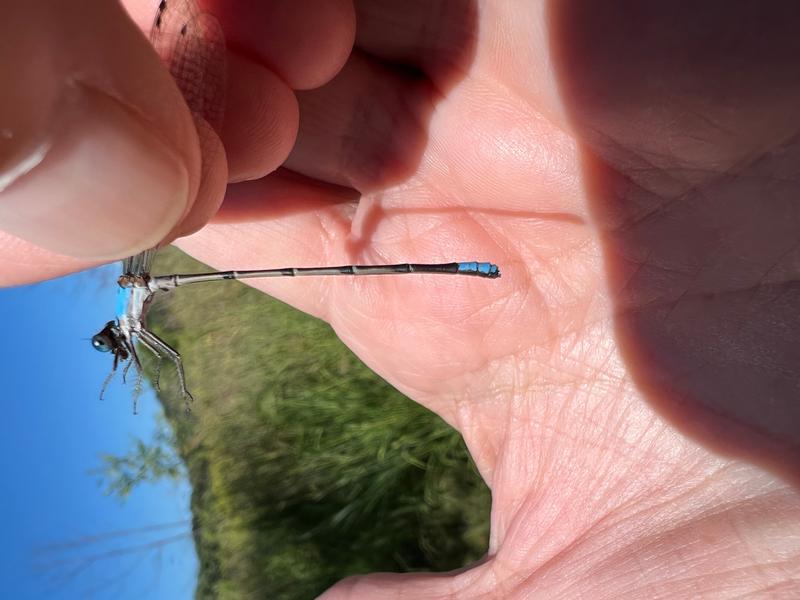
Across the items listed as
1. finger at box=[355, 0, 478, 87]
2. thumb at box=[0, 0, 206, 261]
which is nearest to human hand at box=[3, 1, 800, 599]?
finger at box=[355, 0, 478, 87]

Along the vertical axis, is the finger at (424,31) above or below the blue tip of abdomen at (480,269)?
above

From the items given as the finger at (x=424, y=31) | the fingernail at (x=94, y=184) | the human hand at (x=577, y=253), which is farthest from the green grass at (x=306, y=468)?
the fingernail at (x=94, y=184)

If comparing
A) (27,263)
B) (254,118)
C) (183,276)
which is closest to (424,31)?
(254,118)

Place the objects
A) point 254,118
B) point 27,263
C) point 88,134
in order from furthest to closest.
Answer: point 27,263 < point 254,118 < point 88,134

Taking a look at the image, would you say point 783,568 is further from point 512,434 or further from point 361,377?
point 361,377

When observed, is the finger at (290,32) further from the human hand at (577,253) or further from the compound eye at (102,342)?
Answer: the compound eye at (102,342)

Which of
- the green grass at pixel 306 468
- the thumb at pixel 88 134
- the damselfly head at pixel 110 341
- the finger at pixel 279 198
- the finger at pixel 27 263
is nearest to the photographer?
the thumb at pixel 88 134

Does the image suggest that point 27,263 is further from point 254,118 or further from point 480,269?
point 480,269
